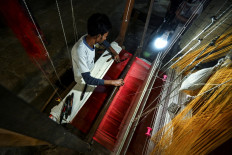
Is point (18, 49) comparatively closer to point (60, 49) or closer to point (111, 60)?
point (60, 49)

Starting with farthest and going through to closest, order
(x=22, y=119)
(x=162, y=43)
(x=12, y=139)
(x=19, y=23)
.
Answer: (x=19, y=23) < (x=162, y=43) < (x=12, y=139) < (x=22, y=119)

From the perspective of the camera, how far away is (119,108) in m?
2.01

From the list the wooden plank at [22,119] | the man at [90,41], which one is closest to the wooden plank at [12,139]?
the wooden plank at [22,119]

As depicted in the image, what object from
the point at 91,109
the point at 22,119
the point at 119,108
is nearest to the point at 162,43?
the point at 119,108

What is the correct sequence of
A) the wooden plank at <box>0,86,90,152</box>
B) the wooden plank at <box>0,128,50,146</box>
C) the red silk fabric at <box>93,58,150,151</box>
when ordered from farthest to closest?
1. the red silk fabric at <box>93,58,150,151</box>
2. the wooden plank at <box>0,128,50,146</box>
3. the wooden plank at <box>0,86,90,152</box>

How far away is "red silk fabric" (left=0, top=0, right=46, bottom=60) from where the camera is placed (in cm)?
267

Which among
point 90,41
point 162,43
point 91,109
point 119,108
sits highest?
point 162,43

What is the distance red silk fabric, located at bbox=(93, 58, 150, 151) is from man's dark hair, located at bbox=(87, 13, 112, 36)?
1.15 meters

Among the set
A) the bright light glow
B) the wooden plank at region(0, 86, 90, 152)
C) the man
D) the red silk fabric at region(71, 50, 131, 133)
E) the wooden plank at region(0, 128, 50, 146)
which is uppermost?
the bright light glow

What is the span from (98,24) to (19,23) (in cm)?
284

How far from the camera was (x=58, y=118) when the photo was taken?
160cm

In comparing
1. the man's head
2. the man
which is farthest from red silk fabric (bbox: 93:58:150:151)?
the man's head

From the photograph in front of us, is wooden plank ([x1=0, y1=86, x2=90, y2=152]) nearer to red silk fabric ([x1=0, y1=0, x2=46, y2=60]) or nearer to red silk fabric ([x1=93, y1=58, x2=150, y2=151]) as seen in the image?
red silk fabric ([x1=93, y1=58, x2=150, y2=151])

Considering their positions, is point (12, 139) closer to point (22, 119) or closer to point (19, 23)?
point (22, 119)
